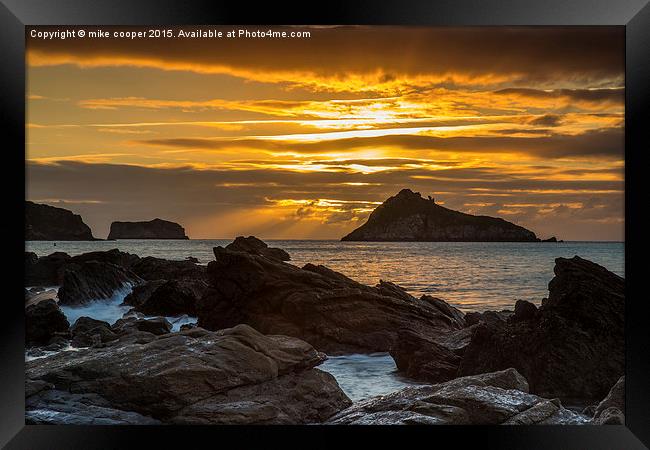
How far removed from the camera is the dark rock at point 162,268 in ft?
77.4

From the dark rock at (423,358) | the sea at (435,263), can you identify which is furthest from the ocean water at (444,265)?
the dark rock at (423,358)

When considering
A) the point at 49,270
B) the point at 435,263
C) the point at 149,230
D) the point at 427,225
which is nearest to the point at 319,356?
the point at 427,225

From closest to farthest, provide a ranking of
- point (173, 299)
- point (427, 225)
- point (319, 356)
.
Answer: point (319, 356)
point (427, 225)
point (173, 299)

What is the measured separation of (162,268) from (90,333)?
1051 cm

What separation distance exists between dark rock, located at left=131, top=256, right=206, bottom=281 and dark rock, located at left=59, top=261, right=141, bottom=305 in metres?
2.68

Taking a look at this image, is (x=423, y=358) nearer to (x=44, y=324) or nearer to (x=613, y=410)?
(x=613, y=410)

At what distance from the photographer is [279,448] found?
775cm

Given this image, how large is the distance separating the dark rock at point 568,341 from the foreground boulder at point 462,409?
88.2 inches

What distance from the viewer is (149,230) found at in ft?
62.6

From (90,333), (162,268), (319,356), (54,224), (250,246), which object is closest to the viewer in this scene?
(319,356)

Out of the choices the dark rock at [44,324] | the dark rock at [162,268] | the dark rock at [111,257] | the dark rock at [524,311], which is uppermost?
the dark rock at [111,257]

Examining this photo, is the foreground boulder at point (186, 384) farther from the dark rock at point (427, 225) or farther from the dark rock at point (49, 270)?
the dark rock at point (49, 270)
